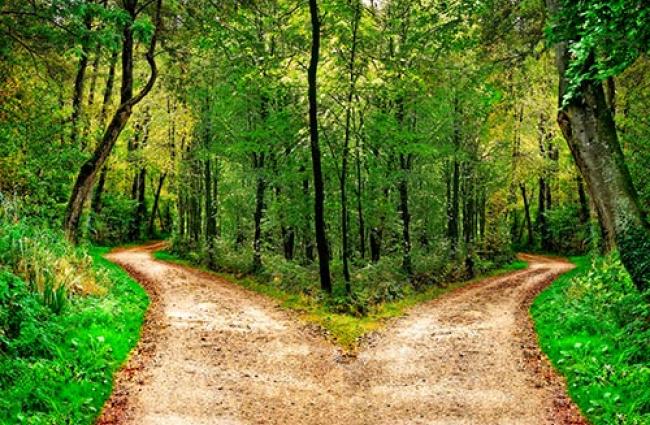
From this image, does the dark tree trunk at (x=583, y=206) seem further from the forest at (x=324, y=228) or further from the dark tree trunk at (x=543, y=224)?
the dark tree trunk at (x=543, y=224)

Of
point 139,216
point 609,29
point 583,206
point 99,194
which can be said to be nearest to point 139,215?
point 139,216

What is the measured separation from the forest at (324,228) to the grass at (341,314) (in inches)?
4.3

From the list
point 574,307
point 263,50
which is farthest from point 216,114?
point 574,307

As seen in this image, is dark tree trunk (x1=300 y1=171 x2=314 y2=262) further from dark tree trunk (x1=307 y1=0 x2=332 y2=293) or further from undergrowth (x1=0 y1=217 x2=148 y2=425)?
undergrowth (x1=0 y1=217 x2=148 y2=425)

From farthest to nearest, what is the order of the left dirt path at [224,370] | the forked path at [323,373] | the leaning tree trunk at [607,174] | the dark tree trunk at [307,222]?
the dark tree trunk at [307,222], the leaning tree trunk at [607,174], the forked path at [323,373], the left dirt path at [224,370]

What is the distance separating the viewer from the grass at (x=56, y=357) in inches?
242

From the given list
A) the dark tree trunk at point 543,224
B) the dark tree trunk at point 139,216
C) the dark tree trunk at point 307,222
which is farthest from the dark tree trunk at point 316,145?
the dark tree trunk at point 543,224

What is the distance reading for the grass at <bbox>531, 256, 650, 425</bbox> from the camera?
687cm

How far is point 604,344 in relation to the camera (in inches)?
344

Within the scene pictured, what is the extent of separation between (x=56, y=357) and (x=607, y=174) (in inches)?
369

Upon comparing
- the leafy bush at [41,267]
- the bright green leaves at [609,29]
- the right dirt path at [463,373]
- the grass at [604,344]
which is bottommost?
the right dirt path at [463,373]

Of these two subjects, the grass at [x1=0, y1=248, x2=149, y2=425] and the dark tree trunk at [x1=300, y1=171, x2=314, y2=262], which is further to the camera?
the dark tree trunk at [x1=300, y1=171, x2=314, y2=262]

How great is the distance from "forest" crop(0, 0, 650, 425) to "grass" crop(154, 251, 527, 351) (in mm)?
109

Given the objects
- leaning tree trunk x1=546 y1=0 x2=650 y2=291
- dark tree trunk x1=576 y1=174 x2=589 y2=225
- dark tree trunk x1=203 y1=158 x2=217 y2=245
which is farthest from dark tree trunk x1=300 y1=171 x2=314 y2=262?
dark tree trunk x1=576 y1=174 x2=589 y2=225
